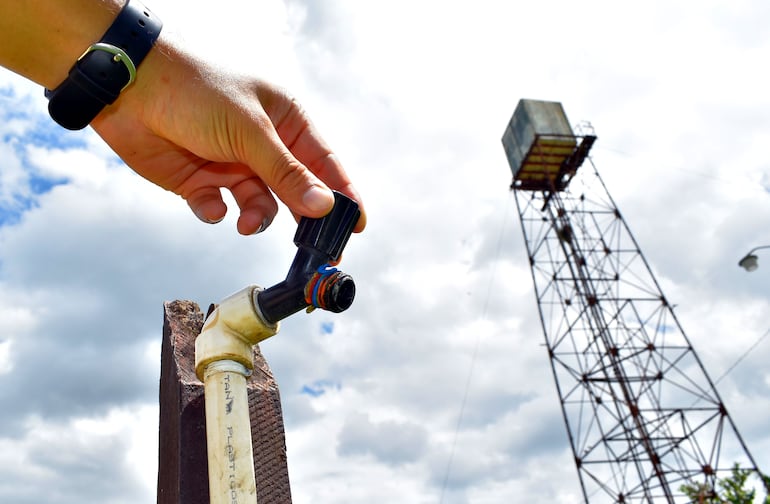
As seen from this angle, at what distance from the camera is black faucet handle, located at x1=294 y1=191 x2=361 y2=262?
120cm

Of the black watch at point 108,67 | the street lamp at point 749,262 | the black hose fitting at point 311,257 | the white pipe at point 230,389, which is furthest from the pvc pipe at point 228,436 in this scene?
the street lamp at point 749,262

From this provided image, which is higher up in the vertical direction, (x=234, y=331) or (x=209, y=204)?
(x=209, y=204)

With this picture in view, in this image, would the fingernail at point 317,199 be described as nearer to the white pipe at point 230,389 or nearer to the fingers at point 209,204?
the white pipe at point 230,389

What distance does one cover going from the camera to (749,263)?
10.5m

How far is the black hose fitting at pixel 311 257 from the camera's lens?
1180 mm

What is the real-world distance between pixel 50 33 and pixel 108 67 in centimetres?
12

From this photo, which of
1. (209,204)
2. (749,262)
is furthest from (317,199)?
(749,262)

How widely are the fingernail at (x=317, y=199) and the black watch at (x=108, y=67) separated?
351 mm

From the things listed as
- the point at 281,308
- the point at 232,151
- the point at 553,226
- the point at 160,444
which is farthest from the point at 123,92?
the point at 553,226

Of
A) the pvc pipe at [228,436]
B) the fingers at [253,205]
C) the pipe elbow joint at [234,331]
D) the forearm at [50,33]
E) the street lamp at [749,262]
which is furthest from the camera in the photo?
the street lamp at [749,262]

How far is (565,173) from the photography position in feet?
49.8

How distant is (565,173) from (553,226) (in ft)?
5.04

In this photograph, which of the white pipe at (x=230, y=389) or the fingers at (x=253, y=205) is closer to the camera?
the white pipe at (x=230, y=389)

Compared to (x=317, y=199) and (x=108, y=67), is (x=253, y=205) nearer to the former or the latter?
(x=317, y=199)
